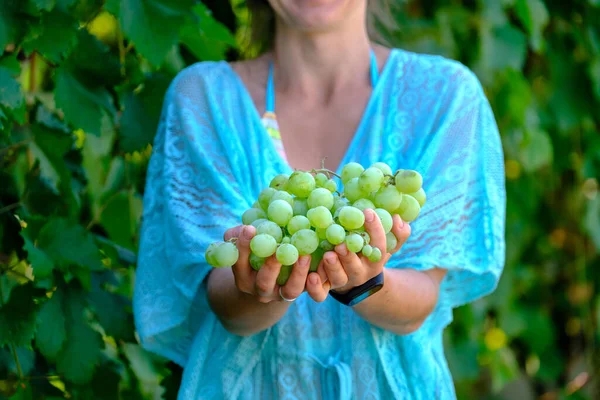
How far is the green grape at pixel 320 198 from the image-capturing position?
3.84ft

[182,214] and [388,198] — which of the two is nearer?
[388,198]

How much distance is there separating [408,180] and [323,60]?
0.55m

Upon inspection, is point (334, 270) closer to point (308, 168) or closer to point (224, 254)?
point (224, 254)

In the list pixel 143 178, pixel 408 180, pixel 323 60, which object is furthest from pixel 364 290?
pixel 143 178

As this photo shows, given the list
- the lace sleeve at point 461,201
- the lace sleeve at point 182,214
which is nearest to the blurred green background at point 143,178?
the lace sleeve at point 182,214

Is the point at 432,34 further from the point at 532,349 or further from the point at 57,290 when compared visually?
the point at 57,290

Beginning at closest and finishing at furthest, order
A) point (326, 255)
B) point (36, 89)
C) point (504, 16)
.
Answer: point (326, 255) → point (36, 89) → point (504, 16)

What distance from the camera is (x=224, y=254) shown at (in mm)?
1181

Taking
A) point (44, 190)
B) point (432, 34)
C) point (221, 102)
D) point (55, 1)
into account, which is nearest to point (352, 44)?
point (221, 102)

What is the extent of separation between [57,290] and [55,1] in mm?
503

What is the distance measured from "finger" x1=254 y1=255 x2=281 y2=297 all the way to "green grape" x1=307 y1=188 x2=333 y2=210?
9cm

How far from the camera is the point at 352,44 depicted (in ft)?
5.46

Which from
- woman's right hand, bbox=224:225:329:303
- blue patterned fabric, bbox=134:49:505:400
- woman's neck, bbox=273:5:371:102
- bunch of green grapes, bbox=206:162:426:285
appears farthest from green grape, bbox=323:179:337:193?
woman's neck, bbox=273:5:371:102

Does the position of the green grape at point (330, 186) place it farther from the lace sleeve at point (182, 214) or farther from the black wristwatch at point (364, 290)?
the lace sleeve at point (182, 214)
